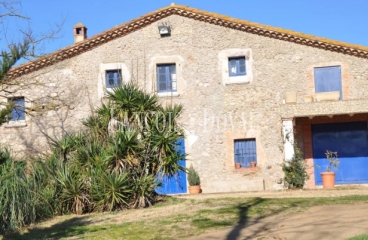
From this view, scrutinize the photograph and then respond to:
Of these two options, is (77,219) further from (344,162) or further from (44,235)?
(344,162)

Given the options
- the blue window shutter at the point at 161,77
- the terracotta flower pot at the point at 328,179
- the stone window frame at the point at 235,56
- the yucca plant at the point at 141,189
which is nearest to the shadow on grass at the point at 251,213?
the yucca plant at the point at 141,189

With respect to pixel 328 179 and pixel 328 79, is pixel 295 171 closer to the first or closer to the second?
pixel 328 179

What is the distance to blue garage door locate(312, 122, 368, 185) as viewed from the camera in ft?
63.7

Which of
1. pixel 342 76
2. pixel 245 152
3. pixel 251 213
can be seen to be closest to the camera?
pixel 251 213

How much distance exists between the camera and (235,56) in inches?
781

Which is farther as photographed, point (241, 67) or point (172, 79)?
point (172, 79)

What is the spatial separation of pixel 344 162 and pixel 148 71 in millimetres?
8398

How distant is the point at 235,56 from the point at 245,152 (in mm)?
3756

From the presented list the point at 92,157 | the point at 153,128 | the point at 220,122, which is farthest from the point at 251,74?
the point at 92,157

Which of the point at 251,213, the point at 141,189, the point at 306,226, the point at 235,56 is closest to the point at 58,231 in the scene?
the point at 141,189

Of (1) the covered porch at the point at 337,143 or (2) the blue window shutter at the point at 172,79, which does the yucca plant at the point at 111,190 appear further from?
(1) the covered porch at the point at 337,143

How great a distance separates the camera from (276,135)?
19422 mm

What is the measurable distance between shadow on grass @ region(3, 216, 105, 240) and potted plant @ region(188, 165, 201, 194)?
26.6 ft

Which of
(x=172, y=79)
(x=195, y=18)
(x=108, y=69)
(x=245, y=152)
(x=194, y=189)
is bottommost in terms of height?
(x=194, y=189)
